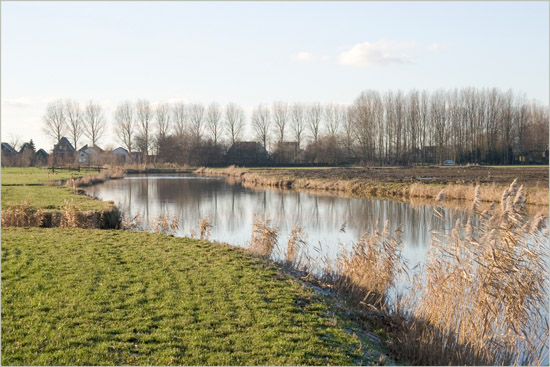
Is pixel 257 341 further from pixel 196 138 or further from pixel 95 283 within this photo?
pixel 196 138

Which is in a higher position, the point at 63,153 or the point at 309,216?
the point at 63,153

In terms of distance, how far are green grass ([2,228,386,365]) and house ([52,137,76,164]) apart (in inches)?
1903

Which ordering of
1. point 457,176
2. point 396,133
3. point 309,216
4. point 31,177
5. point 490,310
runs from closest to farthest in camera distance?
point 490,310, point 309,216, point 31,177, point 457,176, point 396,133

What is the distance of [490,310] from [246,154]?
5839 centimetres

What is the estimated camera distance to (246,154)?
6322 centimetres

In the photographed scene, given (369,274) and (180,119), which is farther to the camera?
(180,119)

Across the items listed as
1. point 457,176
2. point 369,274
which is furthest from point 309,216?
point 457,176

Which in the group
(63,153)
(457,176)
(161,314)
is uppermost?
(63,153)

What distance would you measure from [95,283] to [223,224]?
9.25 meters

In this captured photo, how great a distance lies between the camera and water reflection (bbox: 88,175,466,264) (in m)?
12.6

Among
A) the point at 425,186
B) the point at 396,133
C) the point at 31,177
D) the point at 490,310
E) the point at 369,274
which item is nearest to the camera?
the point at 490,310

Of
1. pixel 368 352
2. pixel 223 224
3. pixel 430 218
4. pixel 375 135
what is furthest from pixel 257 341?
pixel 375 135

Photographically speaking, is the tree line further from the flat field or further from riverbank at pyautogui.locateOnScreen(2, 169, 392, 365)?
riverbank at pyautogui.locateOnScreen(2, 169, 392, 365)

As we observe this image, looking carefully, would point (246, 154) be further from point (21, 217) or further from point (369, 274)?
point (369, 274)
